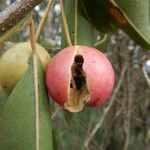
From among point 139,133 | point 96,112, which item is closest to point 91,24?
point 96,112

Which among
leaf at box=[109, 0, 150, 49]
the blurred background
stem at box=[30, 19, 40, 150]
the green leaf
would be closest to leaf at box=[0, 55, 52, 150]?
stem at box=[30, 19, 40, 150]

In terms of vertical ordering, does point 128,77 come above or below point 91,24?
below

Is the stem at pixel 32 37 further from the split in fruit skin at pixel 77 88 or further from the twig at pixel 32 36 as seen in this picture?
the split in fruit skin at pixel 77 88

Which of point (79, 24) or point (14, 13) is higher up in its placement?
point (14, 13)

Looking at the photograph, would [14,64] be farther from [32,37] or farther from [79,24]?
[79,24]

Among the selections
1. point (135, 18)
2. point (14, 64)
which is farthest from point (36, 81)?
point (135, 18)

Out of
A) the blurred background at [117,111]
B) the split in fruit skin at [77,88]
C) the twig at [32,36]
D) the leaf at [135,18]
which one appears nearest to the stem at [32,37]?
the twig at [32,36]

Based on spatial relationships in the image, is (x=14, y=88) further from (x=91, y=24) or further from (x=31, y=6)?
(x=91, y=24)
